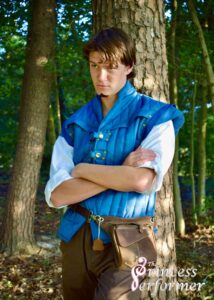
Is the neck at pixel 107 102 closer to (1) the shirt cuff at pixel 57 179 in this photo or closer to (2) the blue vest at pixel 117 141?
(2) the blue vest at pixel 117 141

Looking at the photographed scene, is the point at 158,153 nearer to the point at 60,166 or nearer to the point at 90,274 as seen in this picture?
the point at 60,166

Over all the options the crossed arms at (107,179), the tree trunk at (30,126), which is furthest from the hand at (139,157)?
the tree trunk at (30,126)

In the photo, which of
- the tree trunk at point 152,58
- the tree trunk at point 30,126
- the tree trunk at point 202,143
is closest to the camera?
the tree trunk at point 152,58

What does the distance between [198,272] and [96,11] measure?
10.1 feet

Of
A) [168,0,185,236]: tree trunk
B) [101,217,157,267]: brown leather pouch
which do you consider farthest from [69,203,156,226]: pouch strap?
[168,0,185,236]: tree trunk

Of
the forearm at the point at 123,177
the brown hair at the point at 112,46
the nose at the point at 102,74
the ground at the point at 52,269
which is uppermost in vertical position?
the brown hair at the point at 112,46

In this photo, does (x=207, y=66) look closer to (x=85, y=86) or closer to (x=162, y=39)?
(x=162, y=39)

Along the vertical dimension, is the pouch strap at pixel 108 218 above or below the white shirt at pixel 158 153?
below

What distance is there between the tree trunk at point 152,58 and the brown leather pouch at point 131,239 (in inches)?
28.5

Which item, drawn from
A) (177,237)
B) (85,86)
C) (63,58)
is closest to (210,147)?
Result: (177,237)

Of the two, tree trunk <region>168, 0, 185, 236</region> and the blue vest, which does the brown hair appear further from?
tree trunk <region>168, 0, 185, 236</region>

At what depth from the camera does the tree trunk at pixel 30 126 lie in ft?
20.6

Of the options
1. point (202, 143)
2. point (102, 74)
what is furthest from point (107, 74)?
point (202, 143)

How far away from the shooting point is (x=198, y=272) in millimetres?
4742
